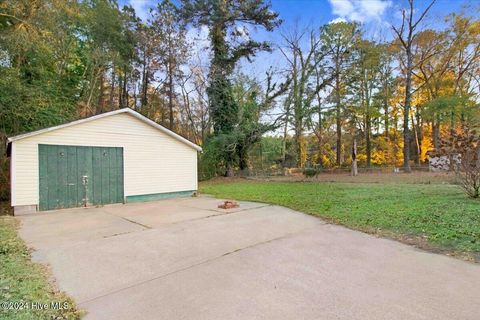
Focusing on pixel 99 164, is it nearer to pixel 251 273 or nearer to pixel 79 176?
pixel 79 176

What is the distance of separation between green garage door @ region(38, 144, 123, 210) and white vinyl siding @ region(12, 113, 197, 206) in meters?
0.19

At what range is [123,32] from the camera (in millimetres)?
19641

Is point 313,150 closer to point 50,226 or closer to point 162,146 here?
point 162,146

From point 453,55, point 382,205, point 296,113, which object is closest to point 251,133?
point 296,113

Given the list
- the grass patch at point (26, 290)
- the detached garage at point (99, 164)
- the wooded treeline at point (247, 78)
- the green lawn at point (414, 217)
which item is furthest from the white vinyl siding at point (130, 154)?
the green lawn at point (414, 217)

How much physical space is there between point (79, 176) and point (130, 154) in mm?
1794

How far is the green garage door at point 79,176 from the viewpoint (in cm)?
802

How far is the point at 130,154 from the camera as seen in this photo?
32.0 feet

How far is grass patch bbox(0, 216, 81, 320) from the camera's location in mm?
2312

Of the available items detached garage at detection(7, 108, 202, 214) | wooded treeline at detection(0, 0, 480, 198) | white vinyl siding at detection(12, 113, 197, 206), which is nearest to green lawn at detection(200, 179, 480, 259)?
white vinyl siding at detection(12, 113, 197, 206)

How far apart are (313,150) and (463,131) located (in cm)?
2233

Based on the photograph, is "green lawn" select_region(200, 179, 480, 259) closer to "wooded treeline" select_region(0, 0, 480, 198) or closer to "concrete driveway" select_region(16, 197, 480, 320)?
"concrete driveway" select_region(16, 197, 480, 320)

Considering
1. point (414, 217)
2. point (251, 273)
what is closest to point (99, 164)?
point (251, 273)

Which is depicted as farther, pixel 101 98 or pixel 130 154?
pixel 101 98
